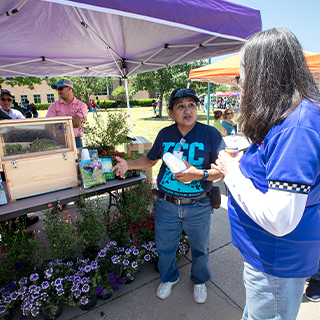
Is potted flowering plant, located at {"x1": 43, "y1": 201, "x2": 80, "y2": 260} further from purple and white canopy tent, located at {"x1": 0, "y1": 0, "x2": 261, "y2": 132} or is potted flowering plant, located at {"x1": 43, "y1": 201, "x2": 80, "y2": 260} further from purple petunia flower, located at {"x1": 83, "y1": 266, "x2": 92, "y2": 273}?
purple and white canopy tent, located at {"x1": 0, "y1": 0, "x2": 261, "y2": 132}

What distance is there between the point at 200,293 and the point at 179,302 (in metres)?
0.21

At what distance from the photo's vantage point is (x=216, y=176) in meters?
1.58

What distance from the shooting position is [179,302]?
198 cm

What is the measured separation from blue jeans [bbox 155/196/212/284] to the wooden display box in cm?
102

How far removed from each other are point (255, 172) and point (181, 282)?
5.77 ft

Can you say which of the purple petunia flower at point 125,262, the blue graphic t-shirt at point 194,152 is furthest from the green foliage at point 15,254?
the blue graphic t-shirt at point 194,152

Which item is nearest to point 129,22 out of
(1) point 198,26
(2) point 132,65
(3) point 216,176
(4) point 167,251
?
(1) point 198,26

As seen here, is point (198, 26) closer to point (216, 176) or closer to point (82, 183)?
point (216, 176)

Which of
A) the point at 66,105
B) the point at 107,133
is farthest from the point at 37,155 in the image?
the point at 66,105

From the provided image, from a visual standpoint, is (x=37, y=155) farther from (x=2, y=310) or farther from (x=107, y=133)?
(x=2, y=310)

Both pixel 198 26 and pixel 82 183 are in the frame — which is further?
pixel 82 183

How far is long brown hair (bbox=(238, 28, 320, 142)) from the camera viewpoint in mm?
831

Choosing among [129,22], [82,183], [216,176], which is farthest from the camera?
[129,22]

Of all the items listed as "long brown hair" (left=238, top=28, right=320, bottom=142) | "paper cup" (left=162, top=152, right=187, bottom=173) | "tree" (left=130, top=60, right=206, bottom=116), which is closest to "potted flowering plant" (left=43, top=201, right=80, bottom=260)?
"paper cup" (left=162, top=152, right=187, bottom=173)
